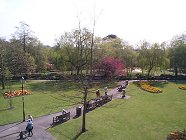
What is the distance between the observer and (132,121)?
26766mm

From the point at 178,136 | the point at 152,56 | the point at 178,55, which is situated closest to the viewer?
the point at 178,136

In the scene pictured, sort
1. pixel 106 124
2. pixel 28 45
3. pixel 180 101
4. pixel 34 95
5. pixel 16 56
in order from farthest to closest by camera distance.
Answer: pixel 28 45
pixel 16 56
pixel 34 95
pixel 180 101
pixel 106 124

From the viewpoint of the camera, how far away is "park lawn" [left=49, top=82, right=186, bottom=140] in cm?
2321

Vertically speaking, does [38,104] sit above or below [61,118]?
above

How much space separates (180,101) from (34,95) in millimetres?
21049

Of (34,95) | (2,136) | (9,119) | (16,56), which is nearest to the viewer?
(2,136)

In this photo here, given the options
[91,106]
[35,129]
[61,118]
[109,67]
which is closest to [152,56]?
[109,67]

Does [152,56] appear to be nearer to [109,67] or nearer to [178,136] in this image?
[109,67]

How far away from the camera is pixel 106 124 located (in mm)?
25766

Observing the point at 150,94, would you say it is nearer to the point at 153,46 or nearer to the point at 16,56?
the point at 153,46

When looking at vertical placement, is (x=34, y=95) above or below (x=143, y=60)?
below

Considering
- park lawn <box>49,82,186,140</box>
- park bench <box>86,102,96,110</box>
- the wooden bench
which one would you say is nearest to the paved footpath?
the wooden bench

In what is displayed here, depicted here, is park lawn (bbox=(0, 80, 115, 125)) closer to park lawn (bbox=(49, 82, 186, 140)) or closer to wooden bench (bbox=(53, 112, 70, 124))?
wooden bench (bbox=(53, 112, 70, 124))

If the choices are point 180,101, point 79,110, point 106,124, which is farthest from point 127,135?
point 180,101
